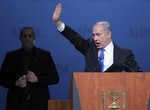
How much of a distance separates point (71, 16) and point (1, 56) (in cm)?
81

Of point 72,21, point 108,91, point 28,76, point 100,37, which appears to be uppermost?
point 72,21

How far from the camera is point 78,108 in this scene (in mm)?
2064

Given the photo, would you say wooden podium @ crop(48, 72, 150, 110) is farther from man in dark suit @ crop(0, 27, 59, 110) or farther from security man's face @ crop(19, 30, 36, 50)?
security man's face @ crop(19, 30, 36, 50)

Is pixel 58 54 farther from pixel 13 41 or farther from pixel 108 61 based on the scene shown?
pixel 108 61

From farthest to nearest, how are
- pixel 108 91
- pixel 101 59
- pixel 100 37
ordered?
pixel 100 37
pixel 101 59
pixel 108 91

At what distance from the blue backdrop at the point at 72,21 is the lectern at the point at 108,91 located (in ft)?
7.01

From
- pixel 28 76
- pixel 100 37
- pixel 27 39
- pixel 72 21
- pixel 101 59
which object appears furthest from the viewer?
pixel 72 21

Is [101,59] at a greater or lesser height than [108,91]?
greater

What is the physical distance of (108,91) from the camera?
82.3 inches

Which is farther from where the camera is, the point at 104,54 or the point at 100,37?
the point at 100,37

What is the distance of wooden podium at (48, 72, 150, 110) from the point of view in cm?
208

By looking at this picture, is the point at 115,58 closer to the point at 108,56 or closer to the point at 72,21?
the point at 108,56

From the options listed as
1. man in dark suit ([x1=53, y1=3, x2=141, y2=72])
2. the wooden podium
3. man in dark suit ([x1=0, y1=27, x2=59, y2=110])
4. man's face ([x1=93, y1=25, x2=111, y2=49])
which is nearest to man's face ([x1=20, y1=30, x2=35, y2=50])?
man in dark suit ([x1=0, y1=27, x2=59, y2=110])

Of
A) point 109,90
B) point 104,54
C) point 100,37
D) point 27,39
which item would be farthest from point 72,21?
point 109,90
